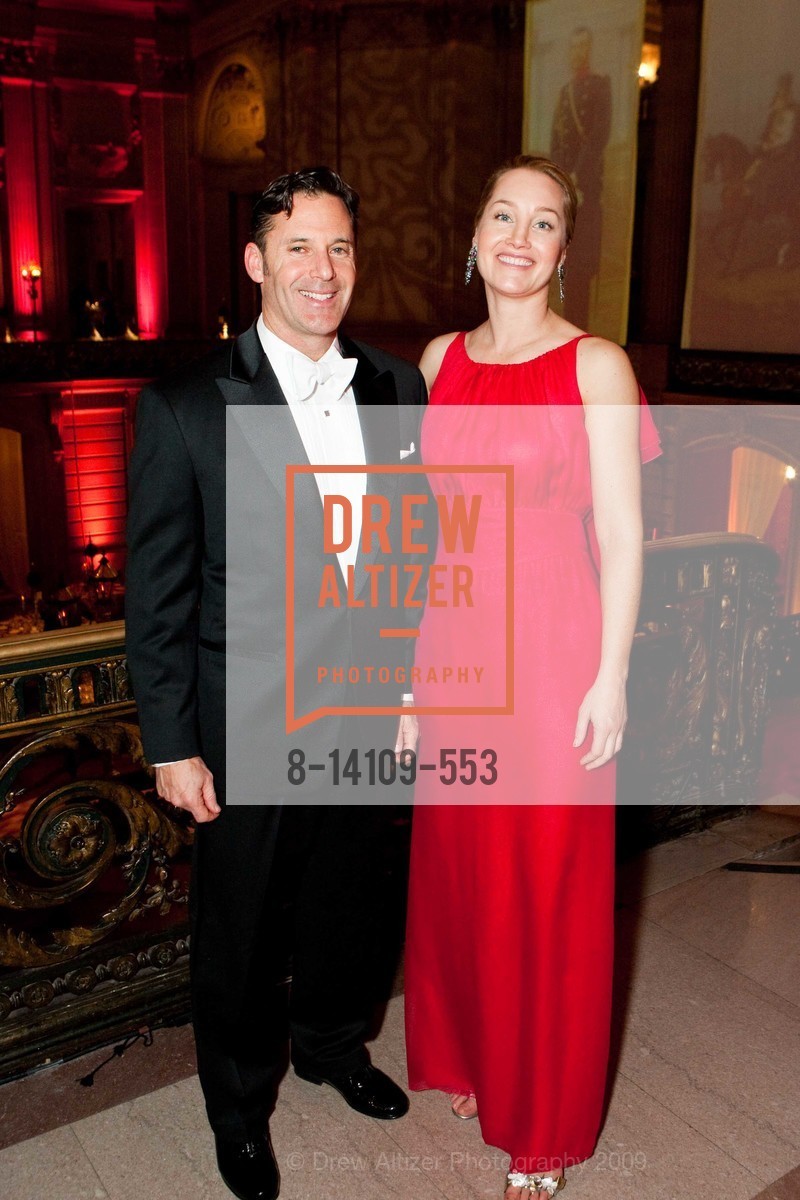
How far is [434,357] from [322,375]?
0.40m

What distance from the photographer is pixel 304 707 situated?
237cm

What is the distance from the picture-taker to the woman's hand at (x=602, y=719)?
89.7 inches

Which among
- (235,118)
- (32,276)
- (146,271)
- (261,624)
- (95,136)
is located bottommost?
(261,624)

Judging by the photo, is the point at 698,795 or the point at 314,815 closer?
the point at 314,815

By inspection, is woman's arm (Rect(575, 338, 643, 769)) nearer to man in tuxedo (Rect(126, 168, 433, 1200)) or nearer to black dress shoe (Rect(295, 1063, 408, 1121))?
man in tuxedo (Rect(126, 168, 433, 1200))

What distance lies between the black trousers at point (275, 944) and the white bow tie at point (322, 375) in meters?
0.92

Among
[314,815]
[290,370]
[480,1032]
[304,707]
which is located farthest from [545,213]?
[480,1032]

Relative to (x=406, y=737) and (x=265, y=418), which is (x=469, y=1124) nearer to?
(x=406, y=737)

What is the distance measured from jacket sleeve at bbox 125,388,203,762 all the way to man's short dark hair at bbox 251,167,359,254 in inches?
17.1

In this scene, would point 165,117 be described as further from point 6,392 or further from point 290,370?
point 290,370

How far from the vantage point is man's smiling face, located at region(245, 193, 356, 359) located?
7.16 feet

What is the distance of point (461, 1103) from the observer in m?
2.71

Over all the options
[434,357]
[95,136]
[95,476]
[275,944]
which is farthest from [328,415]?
[95,136]

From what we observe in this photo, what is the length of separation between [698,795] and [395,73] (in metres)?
11.0
